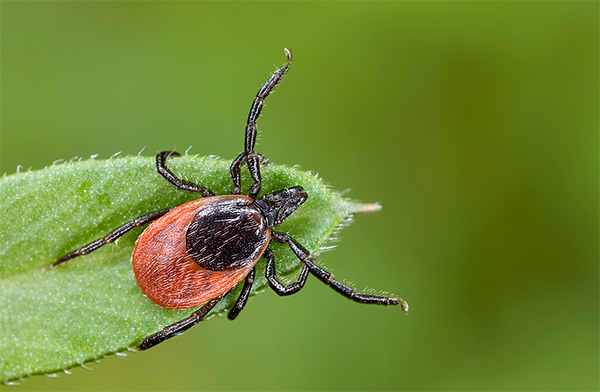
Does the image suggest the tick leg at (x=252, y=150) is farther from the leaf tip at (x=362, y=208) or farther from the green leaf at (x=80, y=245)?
the leaf tip at (x=362, y=208)

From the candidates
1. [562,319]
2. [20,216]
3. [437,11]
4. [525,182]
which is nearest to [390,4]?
[437,11]

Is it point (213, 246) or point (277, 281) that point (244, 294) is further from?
point (213, 246)

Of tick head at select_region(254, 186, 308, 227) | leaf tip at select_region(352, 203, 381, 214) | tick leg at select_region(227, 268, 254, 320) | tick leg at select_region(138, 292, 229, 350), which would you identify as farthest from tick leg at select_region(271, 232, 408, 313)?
tick leg at select_region(138, 292, 229, 350)

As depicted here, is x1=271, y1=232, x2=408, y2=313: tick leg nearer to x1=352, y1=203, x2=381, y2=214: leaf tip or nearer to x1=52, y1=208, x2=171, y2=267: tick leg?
x1=352, y1=203, x2=381, y2=214: leaf tip

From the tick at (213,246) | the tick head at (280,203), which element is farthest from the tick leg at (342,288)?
the tick head at (280,203)

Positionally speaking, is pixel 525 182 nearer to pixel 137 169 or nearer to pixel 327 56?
pixel 327 56

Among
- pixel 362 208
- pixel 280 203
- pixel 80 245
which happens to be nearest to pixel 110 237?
pixel 80 245
